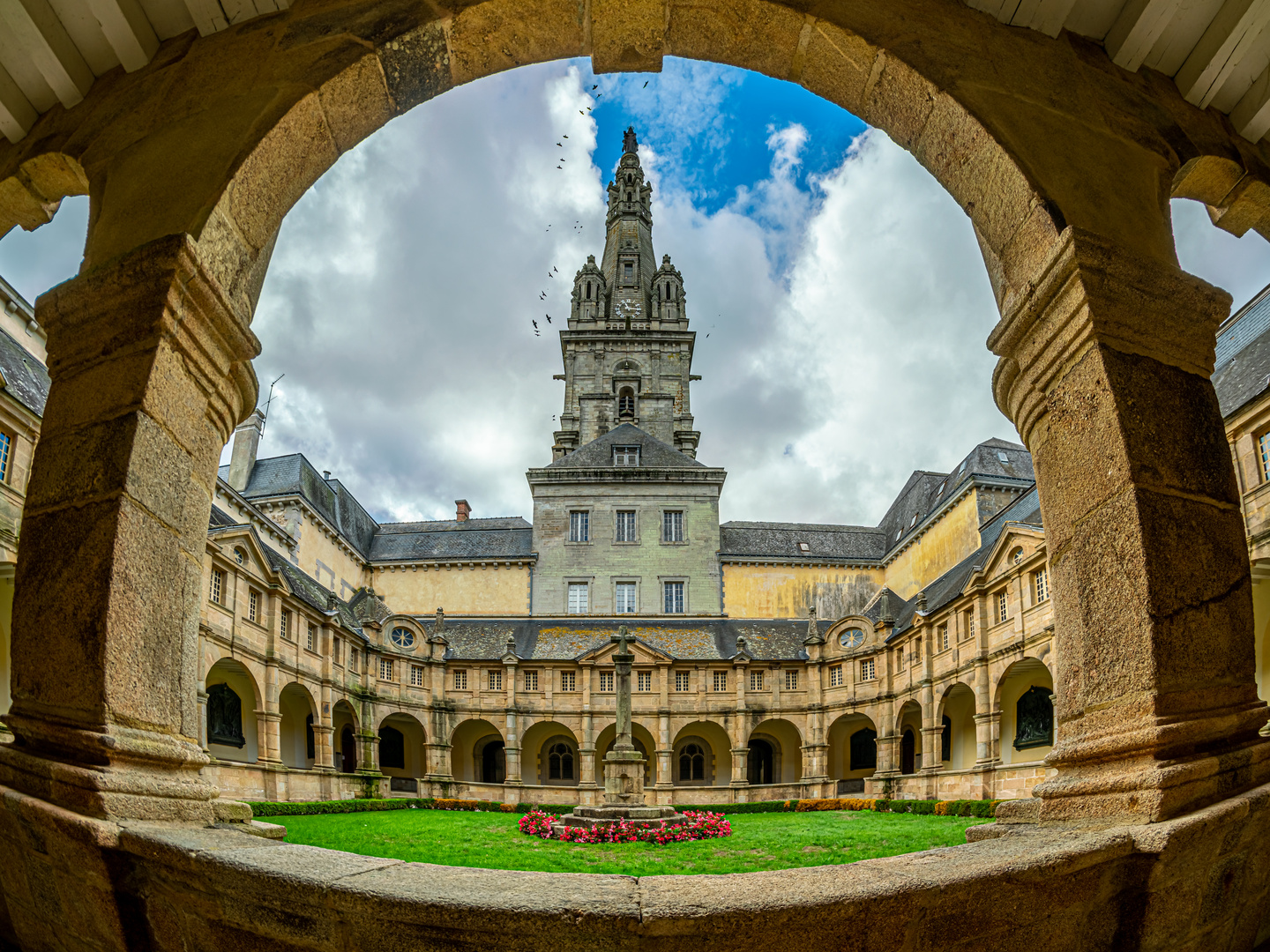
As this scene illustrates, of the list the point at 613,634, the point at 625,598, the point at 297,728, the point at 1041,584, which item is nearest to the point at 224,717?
the point at 297,728

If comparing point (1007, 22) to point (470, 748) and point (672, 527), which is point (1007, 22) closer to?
point (470, 748)

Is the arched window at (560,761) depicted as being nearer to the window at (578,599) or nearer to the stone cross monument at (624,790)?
the window at (578,599)

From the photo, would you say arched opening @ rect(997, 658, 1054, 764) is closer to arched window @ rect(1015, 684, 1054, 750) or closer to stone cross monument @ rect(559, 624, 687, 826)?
arched window @ rect(1015, 684, 1054, 750)

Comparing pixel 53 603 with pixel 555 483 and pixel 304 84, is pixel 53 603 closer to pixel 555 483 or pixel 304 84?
pixel 304 84

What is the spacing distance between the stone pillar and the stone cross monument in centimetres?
1540

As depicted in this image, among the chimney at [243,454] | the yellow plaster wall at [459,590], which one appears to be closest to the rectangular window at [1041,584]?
the yellow plaster wall at [459,590]

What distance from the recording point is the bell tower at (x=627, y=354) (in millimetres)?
50688

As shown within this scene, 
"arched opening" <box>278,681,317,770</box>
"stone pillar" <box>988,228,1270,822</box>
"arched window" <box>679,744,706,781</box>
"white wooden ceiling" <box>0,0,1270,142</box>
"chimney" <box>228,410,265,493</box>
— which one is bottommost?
"arched window" <box>679,744,706,781</box>

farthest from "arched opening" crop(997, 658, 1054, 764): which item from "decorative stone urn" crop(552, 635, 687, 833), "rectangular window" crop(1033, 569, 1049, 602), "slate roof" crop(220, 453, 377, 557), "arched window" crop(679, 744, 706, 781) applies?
"slate roof" crop(220, 453, 377, 557)

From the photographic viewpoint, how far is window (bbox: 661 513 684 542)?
139 feet

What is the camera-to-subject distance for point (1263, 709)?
326cm

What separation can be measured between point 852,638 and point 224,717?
24.2m

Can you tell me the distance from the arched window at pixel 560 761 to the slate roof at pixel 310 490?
15.7 meters

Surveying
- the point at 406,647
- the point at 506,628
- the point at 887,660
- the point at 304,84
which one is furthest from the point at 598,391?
the point at 304,84
